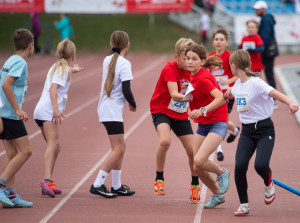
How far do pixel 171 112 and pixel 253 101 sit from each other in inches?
48.6

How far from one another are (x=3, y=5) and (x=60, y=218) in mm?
27553

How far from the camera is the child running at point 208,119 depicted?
22.1 feet

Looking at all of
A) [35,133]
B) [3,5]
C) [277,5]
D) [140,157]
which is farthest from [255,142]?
[277,5]

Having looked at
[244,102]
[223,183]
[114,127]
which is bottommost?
[223,183]

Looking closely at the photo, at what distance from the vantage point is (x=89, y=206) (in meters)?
7.10

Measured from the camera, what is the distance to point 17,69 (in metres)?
6.86

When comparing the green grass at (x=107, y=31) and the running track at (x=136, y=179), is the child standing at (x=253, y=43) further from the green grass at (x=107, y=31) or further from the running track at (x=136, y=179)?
the green grass at (x=107, y=31)

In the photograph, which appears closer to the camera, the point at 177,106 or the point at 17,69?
the point at 17,69

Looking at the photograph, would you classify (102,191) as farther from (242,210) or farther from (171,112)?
(242,210)

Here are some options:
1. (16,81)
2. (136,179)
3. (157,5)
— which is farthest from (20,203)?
(157,5)

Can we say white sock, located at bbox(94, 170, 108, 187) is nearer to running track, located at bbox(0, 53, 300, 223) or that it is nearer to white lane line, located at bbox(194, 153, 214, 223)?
running track, located at bbox(0, 53, 300, 223)

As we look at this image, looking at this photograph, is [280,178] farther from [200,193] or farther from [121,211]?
[121,211]

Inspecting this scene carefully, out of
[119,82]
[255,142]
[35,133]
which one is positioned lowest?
[35,133]

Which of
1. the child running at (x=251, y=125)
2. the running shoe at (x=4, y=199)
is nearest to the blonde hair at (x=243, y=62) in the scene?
the child running at (x=251, y=125)
